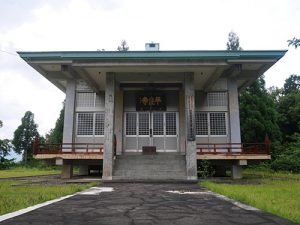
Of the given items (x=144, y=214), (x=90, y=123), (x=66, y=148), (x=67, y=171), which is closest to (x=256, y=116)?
(x=90, y=123)

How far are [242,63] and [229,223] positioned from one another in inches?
489

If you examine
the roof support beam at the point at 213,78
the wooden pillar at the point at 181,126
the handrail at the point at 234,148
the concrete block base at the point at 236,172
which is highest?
the roof support beam at the point at 213,78

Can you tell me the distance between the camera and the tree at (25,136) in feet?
172

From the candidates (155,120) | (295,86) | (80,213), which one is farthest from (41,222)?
(295,86)

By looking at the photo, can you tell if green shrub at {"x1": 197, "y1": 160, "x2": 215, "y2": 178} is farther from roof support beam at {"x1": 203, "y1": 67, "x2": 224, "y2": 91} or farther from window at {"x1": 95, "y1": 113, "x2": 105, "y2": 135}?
window at {"x1": 95, "y1": 113, "x2": 105, "y2": 135}

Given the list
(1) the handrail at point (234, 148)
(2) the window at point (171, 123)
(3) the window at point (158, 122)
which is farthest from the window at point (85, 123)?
(1) the handrail at point (234, 148)

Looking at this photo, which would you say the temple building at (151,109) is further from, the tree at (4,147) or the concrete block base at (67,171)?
the tree at (4,147)

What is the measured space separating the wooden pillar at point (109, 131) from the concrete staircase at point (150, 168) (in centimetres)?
44

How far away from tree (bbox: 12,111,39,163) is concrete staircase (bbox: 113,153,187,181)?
39.5 m

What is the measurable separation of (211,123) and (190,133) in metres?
4.12

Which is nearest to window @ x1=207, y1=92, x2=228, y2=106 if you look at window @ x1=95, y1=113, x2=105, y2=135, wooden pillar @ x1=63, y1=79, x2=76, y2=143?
window @ x1=95, y1=113, x2=105, y2=135

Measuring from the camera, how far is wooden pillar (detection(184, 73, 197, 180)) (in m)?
15.0

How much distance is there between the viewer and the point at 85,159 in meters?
16.8

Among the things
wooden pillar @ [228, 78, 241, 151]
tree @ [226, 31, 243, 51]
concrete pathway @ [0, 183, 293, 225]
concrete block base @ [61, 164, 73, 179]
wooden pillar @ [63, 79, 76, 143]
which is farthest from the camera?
tree @ [226, 31, 243, 51]
